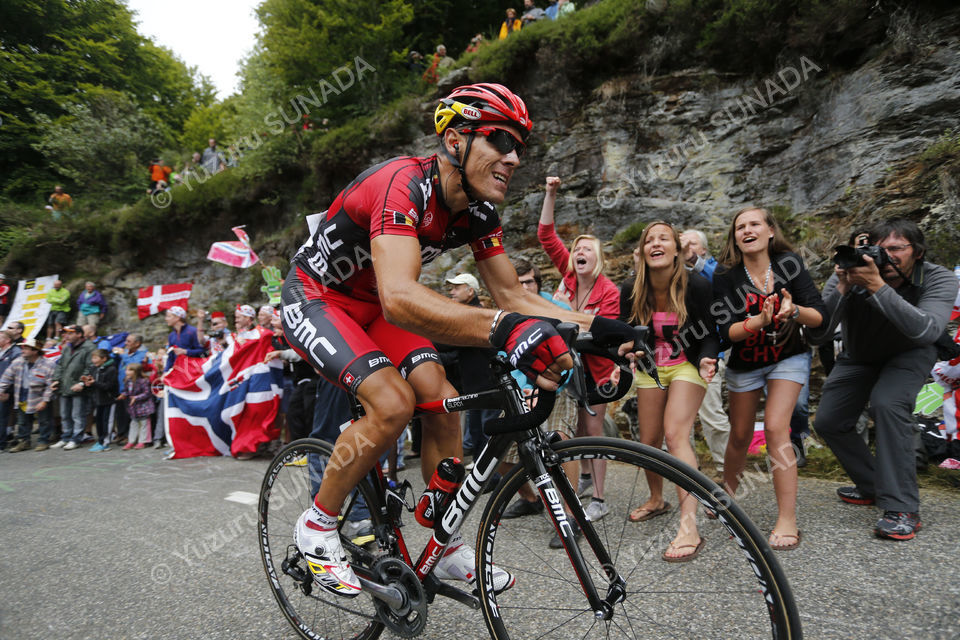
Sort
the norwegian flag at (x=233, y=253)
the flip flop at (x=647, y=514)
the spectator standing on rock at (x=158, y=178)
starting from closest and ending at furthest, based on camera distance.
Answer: the flip flop at (x=647, y=514)
the norwegian flag at (x=233, y=253)
the spectator standing on rock at (x=158, y=178)

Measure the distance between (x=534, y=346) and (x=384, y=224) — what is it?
0.83 metres

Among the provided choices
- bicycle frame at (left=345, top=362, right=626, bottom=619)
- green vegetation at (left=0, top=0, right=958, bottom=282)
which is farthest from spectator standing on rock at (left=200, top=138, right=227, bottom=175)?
bicycle frame at (left=345, top=362, right=626, bottom=619)

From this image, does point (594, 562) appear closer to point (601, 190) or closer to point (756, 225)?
point (756, 225)

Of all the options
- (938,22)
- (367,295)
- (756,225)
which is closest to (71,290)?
(367,295)

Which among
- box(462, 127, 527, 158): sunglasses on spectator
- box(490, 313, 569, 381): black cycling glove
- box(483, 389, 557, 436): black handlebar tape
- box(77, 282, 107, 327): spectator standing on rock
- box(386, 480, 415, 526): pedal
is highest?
box(77, 282, 107, 327): spectator standing on rock

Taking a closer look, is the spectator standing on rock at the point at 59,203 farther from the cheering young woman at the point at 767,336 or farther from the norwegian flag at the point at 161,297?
the cheering young woman at the point at 767,336

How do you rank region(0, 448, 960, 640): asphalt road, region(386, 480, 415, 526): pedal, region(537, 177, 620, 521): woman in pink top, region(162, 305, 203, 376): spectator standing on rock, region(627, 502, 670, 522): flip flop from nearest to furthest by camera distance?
region(386, 480, 415, 526): pedal, region(0, 448, 960, 640): asphalt road, region(627, 502, 670, 522): flip flop, region(537, 177, 620, 521): woman in pink top, region(162, 305, 203, 376): spectator standing on rock

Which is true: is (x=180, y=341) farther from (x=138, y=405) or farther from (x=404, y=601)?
(x=404, y=601)

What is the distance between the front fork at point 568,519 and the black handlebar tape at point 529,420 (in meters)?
0.08

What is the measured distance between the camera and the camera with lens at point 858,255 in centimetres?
283

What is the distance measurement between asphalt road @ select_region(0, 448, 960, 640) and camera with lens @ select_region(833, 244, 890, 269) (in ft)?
5.39

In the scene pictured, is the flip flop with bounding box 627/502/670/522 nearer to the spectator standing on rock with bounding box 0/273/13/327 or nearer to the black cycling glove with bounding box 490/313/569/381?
the black cycling glove with bounding box 490/313/569/381

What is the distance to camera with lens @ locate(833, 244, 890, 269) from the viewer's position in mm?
2828

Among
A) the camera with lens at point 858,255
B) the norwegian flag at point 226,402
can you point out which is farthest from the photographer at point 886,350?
the norwegian flag at point 226,402
